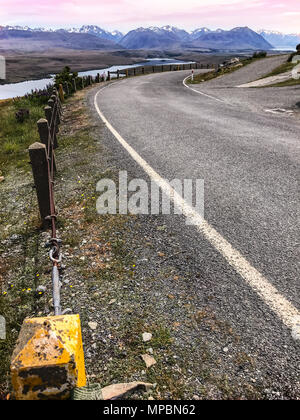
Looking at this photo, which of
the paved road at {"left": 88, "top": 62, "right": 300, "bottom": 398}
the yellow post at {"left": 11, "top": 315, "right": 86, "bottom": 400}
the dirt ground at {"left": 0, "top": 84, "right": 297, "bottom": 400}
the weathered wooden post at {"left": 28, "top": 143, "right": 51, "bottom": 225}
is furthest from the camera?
the weathered wooden post at {"left": 28, "top": 143, "right": 51, "bottom": 225}

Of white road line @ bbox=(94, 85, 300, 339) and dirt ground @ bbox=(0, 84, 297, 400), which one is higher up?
white road line @ bbox=(94, 85, 300, 339)

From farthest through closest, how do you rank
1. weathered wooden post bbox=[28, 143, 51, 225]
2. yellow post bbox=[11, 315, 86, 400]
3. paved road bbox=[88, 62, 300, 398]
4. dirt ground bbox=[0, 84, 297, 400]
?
weathered wooden post bbox=[28, 143, 51, 225], paved road bbox=[88, 62, 300, 398], dirt ground bbox=[0, 84, 297, 400], yellow post bbox=[11, 315, 86, 400]

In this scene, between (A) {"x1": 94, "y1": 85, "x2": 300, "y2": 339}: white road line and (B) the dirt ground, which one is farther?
(A) {"x1": 94, "y1": 85, "x2": 300, "y2": 339}: white road line

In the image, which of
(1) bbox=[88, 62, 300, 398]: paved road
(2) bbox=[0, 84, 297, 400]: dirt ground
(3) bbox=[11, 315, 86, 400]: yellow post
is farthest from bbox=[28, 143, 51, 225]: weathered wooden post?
(3) bbox=[11, 315, 86, 400]: yellow post

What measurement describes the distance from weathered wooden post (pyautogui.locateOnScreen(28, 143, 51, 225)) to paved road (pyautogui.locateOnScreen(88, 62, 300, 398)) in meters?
1.64

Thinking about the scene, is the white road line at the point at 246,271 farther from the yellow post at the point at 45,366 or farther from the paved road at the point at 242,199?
the yellow post at the point at 45,366

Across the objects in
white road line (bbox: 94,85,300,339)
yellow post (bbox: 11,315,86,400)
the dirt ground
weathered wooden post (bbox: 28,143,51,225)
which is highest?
weathered wooden post (bbox: 28,143,51,225)

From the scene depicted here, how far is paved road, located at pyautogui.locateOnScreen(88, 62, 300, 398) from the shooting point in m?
2.37

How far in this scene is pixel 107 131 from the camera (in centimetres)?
867

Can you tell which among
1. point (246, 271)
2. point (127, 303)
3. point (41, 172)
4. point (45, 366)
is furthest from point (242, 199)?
point (45, 366)

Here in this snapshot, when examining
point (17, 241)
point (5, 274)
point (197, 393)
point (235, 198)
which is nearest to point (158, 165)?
point (235, 198)

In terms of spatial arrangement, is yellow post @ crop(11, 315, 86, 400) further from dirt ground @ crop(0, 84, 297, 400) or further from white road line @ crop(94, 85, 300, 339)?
white road line @ crop(94, 85, 300, 339)

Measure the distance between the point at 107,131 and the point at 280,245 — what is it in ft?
21.6
